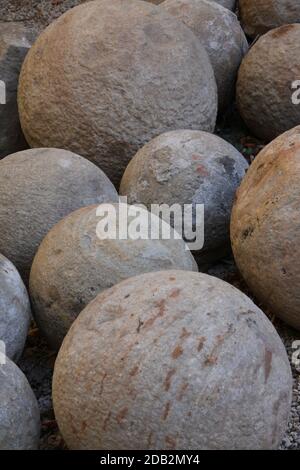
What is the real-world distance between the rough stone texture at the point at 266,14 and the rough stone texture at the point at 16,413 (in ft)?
14.2

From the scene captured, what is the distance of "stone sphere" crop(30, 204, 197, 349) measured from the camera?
402 centimetres

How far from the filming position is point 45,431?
399 cm

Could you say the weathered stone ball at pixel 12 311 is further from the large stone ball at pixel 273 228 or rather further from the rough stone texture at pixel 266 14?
the rough stone texture at pixel 266 14

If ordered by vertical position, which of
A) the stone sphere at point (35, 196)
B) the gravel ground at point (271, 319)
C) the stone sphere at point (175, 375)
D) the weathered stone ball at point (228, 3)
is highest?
the stone sphere at point (175, 375)

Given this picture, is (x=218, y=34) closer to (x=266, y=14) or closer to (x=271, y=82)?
(x=271, y=82)

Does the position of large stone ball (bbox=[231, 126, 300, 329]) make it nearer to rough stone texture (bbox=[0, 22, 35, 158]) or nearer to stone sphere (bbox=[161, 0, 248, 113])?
stone sphere (bbox=[161, 0, 248, 113])

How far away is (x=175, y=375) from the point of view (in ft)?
10.3

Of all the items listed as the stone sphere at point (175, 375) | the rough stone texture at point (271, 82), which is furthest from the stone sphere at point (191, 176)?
the stone sphere at point (175, 375)

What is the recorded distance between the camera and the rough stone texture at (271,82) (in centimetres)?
594

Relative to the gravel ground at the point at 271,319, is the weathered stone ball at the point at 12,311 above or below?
above

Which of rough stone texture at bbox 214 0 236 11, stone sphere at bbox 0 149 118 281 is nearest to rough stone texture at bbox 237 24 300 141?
rough stone texture at bbox 214 0 236 11

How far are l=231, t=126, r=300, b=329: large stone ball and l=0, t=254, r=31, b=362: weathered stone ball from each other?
3.71 ft

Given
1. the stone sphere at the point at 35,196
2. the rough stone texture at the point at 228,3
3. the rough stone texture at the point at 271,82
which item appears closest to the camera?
the stone sphere at the point at 35,196

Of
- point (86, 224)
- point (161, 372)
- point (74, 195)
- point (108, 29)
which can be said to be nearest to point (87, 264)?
point (86, 224)
